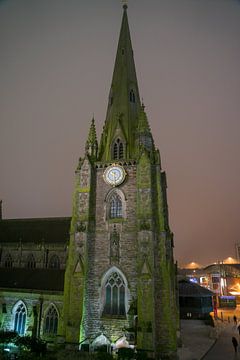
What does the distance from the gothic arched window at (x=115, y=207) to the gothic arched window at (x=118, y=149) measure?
13.0ft

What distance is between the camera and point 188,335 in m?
29.3

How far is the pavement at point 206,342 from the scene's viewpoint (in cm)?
2194

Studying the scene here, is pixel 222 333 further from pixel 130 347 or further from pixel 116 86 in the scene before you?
pixel 116 86

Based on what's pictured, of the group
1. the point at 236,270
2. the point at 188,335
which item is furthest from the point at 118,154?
the point at 236,270

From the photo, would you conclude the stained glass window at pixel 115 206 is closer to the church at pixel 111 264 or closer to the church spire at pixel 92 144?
the church at pixel 111 264

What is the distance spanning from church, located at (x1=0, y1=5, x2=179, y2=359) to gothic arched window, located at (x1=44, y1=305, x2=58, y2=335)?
83mm

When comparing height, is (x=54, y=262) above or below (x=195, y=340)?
above

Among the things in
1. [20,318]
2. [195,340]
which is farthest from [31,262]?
[195,340]

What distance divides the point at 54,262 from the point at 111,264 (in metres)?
9.91

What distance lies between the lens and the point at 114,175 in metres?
25.7

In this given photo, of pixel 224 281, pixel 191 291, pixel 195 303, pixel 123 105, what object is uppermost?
pixel 123 105

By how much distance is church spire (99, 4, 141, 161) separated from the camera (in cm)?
2770

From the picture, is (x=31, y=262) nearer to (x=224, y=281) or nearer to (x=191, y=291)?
(x=191, y=291)

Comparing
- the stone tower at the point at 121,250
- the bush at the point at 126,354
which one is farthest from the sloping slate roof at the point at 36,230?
the bush at the point at 126,354
